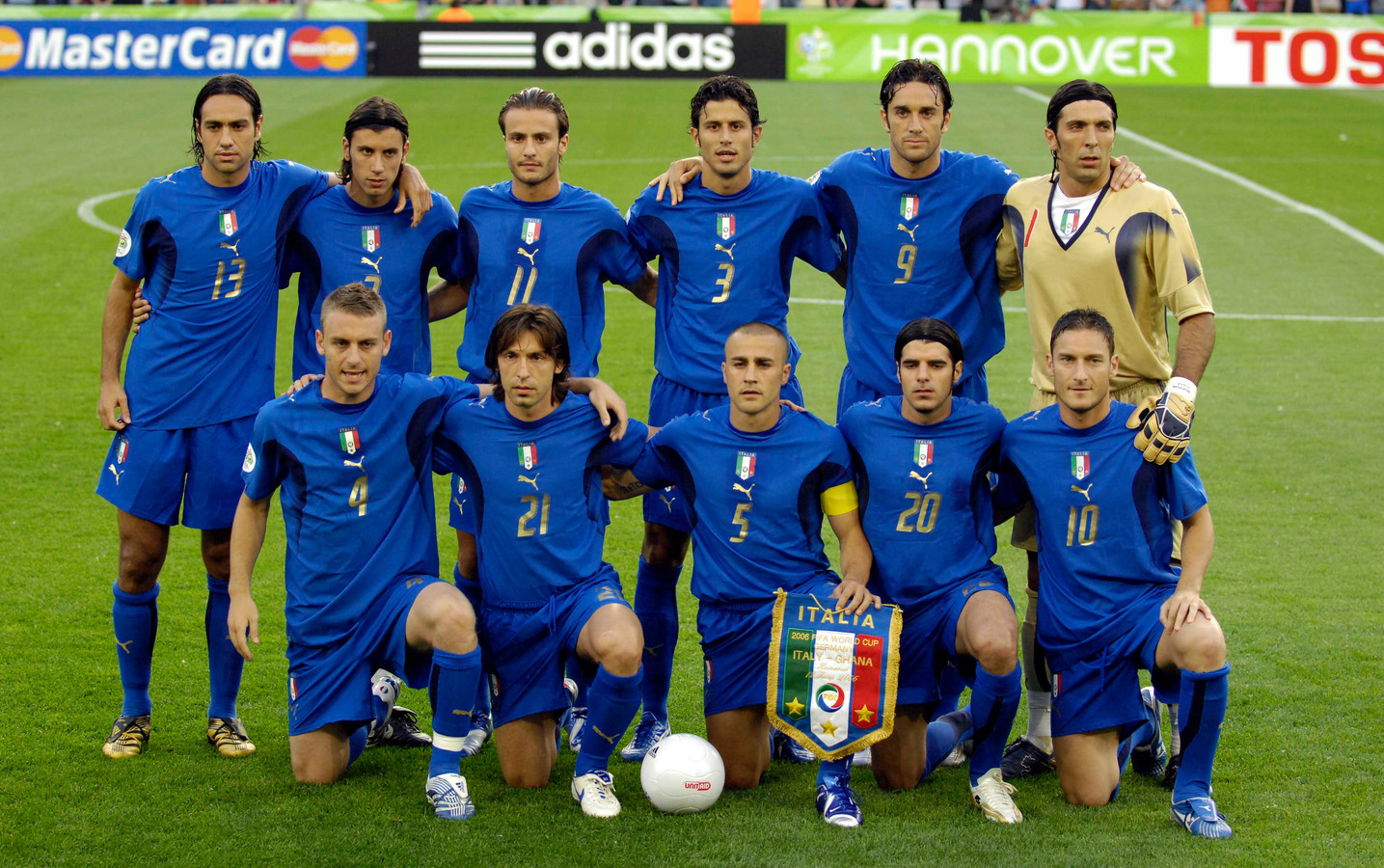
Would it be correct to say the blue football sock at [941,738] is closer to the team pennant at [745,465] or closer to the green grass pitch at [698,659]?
the green grass pitch at [698,659]

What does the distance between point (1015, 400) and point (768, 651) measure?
5455 millimetres

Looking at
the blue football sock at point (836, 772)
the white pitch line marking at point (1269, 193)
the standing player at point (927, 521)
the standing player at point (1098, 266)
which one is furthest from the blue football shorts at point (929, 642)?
the white pitch line marking at point (1269, 193)

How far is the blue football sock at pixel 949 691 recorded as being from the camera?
16.7 ft

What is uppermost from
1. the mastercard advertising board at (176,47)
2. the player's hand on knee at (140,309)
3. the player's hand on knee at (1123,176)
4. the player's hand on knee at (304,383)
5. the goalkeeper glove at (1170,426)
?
the mastercard advertising board at (176,47)

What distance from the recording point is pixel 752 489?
15.7 ft

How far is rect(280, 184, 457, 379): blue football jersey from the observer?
529 cm

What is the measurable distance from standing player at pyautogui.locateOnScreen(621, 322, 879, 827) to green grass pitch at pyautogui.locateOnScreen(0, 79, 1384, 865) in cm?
32

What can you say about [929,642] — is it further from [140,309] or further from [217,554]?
[140,309]

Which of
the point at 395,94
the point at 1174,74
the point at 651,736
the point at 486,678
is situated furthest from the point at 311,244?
the point at 1174,74

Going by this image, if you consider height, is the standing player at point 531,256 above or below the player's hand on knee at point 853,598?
above

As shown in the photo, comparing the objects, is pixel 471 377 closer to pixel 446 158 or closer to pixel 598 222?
pixel 598 222

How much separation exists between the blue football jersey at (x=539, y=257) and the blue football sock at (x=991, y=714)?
187 centimetres

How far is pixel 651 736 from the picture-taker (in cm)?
517

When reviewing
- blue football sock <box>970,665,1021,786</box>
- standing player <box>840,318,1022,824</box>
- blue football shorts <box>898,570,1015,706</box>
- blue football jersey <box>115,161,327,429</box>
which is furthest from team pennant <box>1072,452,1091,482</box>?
blue football jersey <box>115,161,327,429</box>
